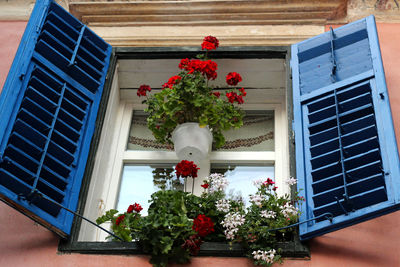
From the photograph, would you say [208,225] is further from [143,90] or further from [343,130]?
[143,90]

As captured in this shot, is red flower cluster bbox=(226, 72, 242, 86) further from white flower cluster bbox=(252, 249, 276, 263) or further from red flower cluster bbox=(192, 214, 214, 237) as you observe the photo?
white flower cluster bbox=(252, 249, 276, 263)

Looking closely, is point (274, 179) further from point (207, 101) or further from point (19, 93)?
point (19, 93)

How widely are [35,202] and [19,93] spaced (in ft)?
2.26

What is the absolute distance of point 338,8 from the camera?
198 inches

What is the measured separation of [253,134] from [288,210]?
1251 mm

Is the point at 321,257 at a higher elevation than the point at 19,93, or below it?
below

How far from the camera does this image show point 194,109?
4.34 meters

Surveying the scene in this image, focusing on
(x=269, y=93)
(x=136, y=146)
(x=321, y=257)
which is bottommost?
(x=321, y=257)

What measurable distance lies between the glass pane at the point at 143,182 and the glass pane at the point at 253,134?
1.45 feet

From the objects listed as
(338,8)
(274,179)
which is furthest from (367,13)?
(274,179)

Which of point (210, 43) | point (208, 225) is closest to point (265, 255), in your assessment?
point (208, 225)

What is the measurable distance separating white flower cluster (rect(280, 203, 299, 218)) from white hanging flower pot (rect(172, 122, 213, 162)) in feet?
2.96

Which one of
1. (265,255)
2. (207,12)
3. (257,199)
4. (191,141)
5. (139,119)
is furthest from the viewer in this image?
(207,12)

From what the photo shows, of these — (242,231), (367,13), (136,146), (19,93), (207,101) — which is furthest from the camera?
(367,13)
